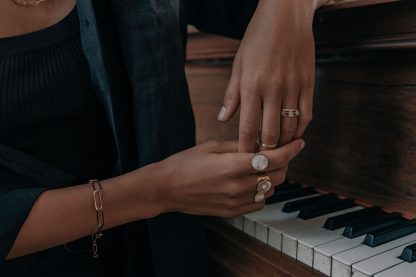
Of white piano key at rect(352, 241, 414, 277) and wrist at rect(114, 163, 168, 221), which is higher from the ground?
wrist at rect(114, 163, 168, 221)

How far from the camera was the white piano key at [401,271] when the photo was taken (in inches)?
23.7

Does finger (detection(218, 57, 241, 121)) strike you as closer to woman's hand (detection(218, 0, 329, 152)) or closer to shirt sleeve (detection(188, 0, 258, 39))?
woman's hand (detection(218, 0, 329, 152))

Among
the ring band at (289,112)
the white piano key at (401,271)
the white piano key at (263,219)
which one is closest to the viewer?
the white piano key at (401,271)

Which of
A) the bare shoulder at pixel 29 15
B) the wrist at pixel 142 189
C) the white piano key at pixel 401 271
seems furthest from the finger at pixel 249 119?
the bare shoulder at pixel 29 15

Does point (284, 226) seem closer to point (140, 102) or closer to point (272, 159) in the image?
point (272, 159)

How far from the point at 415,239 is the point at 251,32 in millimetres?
412

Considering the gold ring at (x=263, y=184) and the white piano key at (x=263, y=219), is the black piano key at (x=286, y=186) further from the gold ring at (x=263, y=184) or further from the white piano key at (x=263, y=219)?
the gold ring at (x=263, y=184)

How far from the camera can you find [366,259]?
64cm

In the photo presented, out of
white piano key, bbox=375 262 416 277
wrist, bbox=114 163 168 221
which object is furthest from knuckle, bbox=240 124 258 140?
white piano key, bbox=375 262 416 277

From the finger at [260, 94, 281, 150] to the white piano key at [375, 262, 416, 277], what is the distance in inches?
9.4

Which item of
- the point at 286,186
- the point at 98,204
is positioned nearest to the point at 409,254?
the point at 286,186

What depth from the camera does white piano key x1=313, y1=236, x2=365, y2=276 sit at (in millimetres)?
673

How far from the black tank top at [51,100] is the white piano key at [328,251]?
0.47 metres

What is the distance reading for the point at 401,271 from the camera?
2.01 feet
